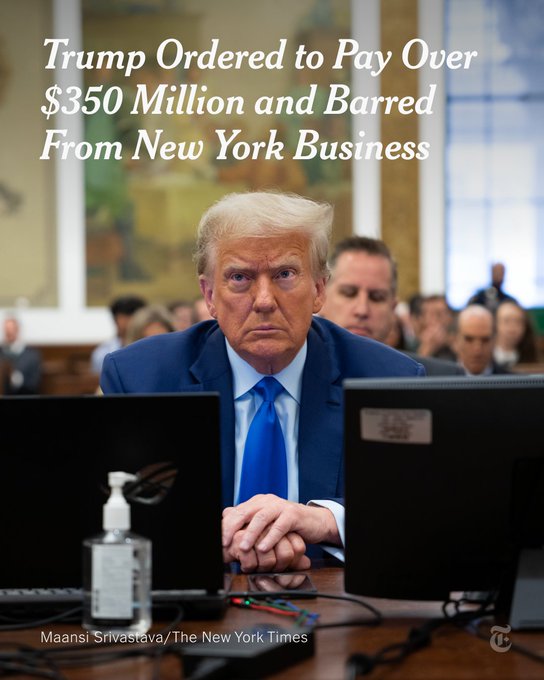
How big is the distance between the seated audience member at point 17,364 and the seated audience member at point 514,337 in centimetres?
A: 607

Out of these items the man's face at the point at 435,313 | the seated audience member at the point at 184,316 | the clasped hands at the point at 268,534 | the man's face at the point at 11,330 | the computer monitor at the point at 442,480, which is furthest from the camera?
the man's face at the point at 11,330

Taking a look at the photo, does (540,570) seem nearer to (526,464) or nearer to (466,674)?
(526,464)

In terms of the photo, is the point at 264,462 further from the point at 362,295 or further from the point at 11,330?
the point at 11,330

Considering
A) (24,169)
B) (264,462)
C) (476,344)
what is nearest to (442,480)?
(264,462)

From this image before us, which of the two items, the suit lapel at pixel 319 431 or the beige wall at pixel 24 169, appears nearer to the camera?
the suit lapel at pixel 319 431

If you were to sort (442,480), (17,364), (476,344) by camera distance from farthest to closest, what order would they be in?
(17,364), (476,344), (442,480)

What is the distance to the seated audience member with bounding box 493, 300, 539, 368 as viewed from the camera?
9555 millimetres

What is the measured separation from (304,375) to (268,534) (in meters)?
0.72

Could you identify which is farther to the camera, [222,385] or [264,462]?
[222,385]

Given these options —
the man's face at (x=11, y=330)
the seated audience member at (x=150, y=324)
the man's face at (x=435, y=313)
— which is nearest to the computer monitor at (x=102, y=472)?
the seated audience member at (x=150, y=324)

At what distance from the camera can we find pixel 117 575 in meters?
1.73

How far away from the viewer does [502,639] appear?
1.79 meters

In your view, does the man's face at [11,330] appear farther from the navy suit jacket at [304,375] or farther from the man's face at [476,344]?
the navy suit jacket at [304,375]

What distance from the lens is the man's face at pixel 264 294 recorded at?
2.80m
